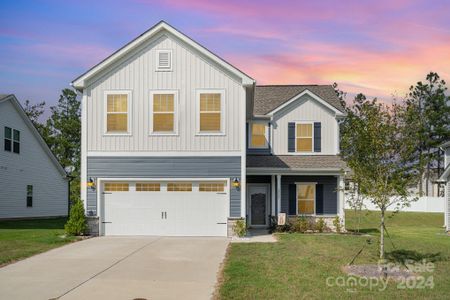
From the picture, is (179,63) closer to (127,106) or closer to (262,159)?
(127,106)

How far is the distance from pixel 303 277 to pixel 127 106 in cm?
1184

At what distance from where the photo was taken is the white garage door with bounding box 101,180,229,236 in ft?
68.4

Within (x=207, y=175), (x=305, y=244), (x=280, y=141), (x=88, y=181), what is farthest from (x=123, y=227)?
(x=280, y=141)

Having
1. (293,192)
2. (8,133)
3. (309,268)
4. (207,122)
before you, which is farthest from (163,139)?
(8,133)

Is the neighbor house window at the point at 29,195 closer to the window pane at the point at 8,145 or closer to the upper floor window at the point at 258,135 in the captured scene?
the window pane at the point at 8,145

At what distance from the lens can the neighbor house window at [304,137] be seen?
25.6 meters

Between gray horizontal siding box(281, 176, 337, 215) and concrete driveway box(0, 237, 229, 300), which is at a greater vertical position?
gray horizontal siding box(281, 176, 337, 215)

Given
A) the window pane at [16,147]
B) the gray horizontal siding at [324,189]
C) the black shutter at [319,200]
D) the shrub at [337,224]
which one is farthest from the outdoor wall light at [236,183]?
the window pane at [16,147]

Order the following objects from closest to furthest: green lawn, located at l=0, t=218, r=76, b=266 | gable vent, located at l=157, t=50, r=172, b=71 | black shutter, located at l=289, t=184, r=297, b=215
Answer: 1. green lawn, located at l=0, t=218, r=76, b=266
2. gable vent, located at l=157, t=50, r=172, b=71
3. black shutter, located at l=289, t=184, r=297, b=215

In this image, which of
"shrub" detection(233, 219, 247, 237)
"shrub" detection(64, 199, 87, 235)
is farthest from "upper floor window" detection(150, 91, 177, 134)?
"shrub" detection(233, 219, 247, 237)

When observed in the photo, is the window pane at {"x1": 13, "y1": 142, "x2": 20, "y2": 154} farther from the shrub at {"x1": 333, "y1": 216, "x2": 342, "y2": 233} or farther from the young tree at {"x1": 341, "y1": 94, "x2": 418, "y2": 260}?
the young tree at {"x1": 341, "y1": 94, "x2": 418, "y2": 260}

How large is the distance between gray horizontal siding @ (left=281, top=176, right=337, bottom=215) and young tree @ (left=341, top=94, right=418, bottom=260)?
11333 mm

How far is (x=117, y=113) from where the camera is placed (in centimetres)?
2105

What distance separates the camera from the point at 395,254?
613 inches
